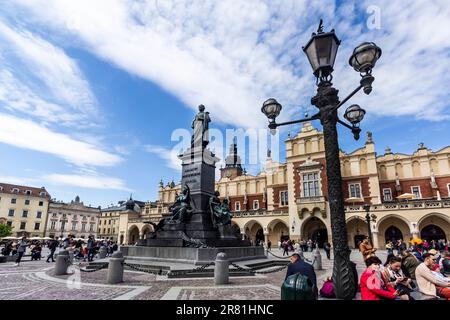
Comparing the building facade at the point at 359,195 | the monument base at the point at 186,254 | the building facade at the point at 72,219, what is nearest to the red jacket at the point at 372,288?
the monument base at the point at 186,254

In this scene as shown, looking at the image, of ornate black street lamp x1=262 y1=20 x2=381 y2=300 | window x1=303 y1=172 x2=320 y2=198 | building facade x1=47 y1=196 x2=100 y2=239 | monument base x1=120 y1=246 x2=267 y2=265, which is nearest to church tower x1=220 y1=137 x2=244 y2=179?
window x1=303 y1=172 x2=320 y2=198

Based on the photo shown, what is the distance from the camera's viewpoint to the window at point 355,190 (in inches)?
1266

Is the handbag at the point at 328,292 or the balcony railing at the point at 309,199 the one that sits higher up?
the balcony railing at the point at 309,199

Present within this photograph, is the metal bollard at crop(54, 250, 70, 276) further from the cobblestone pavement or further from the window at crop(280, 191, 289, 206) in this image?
the window at crop(280, 191, 289, 206)

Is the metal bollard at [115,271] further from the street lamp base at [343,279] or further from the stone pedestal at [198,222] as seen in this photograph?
the street lamp base at [343,279]

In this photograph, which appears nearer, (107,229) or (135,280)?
(135,280)

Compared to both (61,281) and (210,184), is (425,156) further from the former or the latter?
(61,281)

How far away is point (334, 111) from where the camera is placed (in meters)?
5.29

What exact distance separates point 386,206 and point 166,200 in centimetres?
3706

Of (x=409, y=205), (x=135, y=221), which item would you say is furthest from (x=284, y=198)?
(x=135, y=221)

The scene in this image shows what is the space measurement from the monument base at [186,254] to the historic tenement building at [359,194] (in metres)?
22.0
